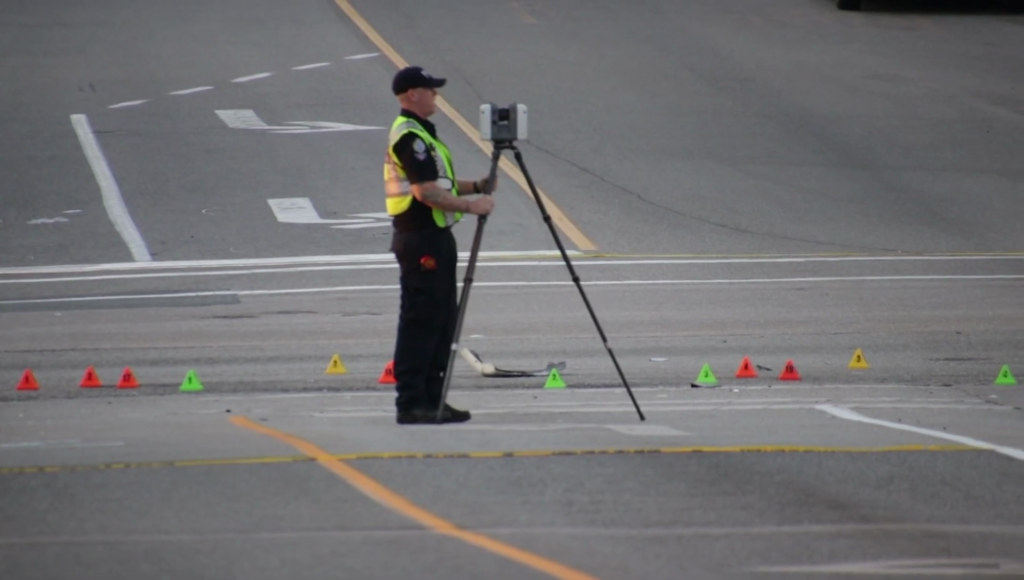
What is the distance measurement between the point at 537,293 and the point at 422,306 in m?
6.93

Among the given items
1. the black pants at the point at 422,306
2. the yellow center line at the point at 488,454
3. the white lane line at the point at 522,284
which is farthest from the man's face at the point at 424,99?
the white lane line at the point at 522,284

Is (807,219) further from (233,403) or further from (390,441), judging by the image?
(390,441)

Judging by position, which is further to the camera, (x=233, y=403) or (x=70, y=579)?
(x=233, y=403)

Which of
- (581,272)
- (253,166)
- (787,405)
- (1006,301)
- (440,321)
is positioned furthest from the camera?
(253,166)

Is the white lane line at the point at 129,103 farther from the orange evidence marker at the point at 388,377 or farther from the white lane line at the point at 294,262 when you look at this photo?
the orange evidence marker at the point at 388,377

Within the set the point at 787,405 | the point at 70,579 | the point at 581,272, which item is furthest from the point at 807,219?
the point at 70,579

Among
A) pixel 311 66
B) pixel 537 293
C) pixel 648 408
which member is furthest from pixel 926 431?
pixel 311 66

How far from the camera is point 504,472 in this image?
6.93 meters

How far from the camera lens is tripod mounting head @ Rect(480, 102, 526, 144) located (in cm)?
821

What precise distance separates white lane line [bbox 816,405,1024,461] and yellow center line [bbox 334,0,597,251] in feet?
9.69

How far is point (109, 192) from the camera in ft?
66.5

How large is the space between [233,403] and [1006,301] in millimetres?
8419

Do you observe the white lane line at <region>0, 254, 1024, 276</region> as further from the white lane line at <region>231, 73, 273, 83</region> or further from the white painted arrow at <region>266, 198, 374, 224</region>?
the white lane line at <region>231, 73, 273, 83</region>

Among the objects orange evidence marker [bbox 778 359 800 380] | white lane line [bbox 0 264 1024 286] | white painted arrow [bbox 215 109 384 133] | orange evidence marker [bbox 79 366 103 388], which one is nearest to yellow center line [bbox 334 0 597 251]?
white lane line [bbox 0 264 1024 286]
